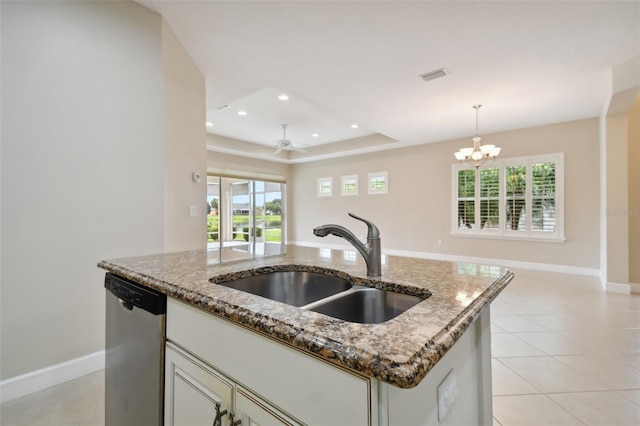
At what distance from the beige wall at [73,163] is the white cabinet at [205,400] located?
1536 millimetres

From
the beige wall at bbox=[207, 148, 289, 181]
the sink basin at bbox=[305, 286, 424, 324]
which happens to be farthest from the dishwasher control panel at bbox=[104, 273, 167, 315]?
the beige wall at bbox=[207, 148, 289, 181]

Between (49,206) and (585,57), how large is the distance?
16.3ft

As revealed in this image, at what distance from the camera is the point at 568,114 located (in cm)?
464

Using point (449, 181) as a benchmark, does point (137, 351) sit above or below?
below

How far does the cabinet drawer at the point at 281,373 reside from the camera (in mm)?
539

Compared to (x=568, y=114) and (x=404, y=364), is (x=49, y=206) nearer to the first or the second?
(x=404, y=364)

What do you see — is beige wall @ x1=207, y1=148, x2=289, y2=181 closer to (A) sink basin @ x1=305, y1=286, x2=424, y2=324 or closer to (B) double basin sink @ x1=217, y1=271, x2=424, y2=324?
(B) double basin sink @ x1=217, y1=271, x2=424, y2=324

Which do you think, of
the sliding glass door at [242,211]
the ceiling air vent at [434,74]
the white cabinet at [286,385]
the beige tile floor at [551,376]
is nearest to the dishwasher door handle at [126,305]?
the white cabinet at [286,385]

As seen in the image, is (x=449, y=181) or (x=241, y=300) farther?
(x=449, y=181)

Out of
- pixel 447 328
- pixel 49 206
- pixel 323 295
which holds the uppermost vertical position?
pixel 49 206

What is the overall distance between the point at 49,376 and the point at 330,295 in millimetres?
2068

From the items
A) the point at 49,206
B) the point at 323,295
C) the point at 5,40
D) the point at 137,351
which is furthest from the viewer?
the point at 49,206

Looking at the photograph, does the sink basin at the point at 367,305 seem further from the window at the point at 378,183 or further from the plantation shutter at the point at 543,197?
the window at the point at 378,183

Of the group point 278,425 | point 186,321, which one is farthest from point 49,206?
point 278,425
